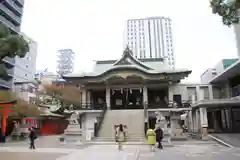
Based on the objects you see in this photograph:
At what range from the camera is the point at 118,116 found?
2247cm

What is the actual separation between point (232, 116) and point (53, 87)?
2297 centimetres

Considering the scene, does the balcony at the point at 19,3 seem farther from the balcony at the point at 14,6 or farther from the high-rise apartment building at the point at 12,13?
the balcony at the point at 14,6

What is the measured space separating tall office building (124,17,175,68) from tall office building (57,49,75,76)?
63.2ft

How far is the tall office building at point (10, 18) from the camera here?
3836cm

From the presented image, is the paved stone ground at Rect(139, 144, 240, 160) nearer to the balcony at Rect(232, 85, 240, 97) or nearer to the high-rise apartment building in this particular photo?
the balcony at Rect(232, 85, 240, 97)

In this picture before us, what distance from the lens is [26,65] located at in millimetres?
45062

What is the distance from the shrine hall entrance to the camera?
3041 centimetres

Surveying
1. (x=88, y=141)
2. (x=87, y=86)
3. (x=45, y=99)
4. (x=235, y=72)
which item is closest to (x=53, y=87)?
(x=45, y=99)

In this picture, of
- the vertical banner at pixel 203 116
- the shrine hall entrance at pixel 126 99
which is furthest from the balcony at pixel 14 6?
the vertical banner at pixel 203 116

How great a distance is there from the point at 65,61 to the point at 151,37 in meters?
30.6

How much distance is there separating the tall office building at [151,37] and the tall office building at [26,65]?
122 feet

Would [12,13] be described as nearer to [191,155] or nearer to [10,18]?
[10,18]

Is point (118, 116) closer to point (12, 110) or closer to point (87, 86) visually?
point (87, 86)

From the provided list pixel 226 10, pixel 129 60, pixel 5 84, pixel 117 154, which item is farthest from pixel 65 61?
pixel 226 10
